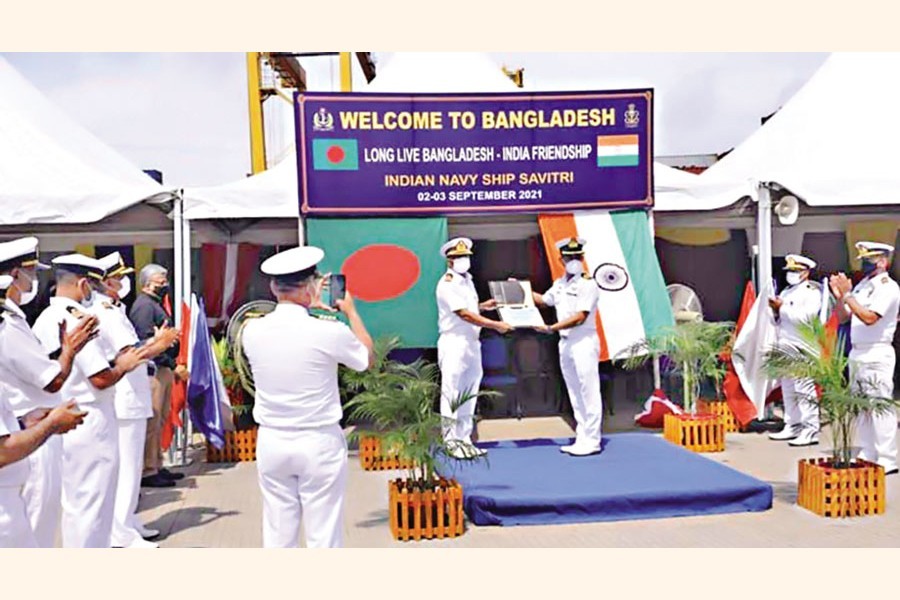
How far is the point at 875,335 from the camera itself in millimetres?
6422

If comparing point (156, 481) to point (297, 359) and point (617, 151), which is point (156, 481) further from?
point (617, 151)

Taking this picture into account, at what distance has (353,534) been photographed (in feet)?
18.0

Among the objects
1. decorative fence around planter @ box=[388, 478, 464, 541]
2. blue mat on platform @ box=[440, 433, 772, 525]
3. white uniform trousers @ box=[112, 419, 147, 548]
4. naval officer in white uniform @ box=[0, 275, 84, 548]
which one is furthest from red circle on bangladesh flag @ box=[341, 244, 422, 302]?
naval officer in white uniform @ box=[0, 275, 84, 548]

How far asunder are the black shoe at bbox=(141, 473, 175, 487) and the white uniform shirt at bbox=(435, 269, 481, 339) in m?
2.33

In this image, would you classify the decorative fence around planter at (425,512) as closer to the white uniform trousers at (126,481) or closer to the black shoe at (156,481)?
the white uniform trousers at (126,481)

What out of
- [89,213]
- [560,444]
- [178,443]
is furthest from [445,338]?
[89,213]

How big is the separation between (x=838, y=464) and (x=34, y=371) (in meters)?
4.62

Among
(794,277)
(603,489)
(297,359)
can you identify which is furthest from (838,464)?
(297,359)

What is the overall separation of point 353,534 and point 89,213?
11.8ft

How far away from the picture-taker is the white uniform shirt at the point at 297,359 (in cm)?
366

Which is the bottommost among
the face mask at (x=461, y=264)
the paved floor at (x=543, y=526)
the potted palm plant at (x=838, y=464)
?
the paved floor at (x=543, y=526)

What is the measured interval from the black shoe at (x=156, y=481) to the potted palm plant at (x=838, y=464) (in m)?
4.41

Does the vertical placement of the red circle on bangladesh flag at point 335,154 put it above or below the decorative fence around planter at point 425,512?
above

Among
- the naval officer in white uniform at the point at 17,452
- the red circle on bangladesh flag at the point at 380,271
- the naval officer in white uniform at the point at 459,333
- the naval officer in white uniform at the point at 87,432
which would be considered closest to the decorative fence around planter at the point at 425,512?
the naval officer in white uniform at the point at 459,333
